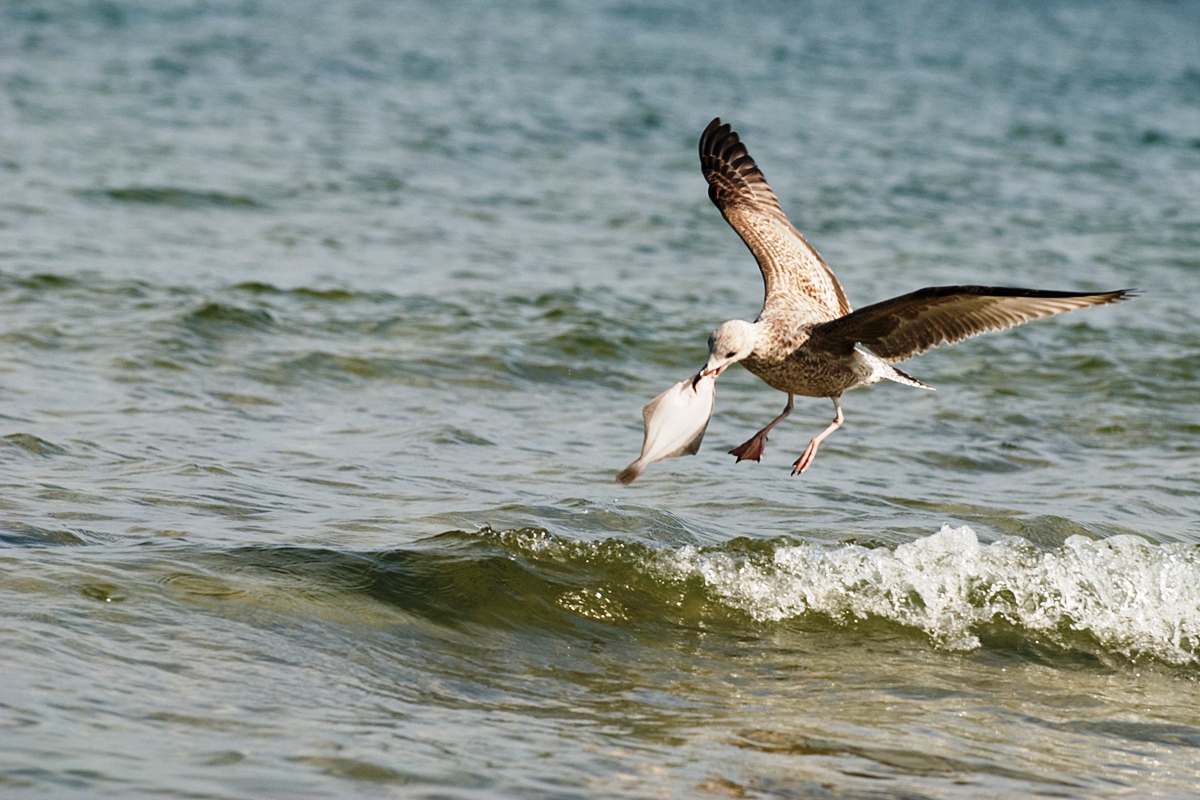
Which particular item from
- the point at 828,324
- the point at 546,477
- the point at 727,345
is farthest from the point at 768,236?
the point at 727,345

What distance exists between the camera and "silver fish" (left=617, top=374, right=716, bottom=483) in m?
4.93

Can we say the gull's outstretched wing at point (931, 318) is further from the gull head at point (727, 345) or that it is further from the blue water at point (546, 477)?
the blue water at point (546, 477)

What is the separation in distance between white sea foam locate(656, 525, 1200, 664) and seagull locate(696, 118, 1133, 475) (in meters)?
0.44

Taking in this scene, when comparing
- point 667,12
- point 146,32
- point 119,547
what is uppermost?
point 667,12

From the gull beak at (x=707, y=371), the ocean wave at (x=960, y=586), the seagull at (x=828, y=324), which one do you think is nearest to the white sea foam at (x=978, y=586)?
the ocean wave at (x=960, y=586)

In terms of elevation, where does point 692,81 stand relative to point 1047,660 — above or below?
above

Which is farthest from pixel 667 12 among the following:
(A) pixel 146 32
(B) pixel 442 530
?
(B) pixel 442 530

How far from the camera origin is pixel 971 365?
10.4 m

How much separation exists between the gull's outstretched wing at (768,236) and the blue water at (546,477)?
0.98m

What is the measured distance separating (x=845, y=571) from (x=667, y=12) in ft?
89.5

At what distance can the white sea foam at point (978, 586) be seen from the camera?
19.4ft

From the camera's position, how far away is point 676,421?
197 inches

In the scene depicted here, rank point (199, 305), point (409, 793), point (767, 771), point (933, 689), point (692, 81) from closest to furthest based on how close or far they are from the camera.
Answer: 1. point (409, 793)
2. point (767, 771)
3. point (933, 689)
4. point (199, 305)
5. point (692, 81)

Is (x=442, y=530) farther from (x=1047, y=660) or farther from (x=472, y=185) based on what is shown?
(x=472, y=185)
